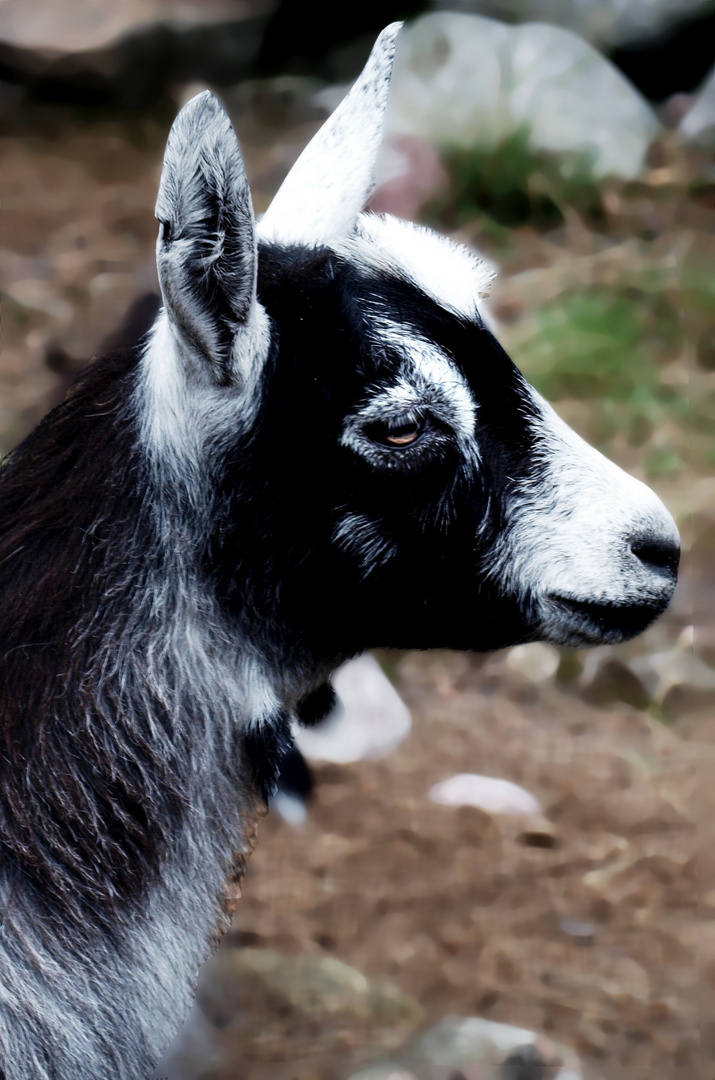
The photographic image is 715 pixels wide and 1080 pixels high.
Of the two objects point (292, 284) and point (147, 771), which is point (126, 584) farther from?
point (292, 284)

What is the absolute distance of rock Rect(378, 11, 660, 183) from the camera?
7.14 ft

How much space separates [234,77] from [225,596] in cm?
136

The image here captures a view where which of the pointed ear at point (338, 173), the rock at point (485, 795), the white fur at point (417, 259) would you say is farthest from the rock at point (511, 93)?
the rock at point (485, 795)

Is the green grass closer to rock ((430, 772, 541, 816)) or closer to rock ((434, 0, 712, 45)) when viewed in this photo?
rock ((434, 0, 712, 45))

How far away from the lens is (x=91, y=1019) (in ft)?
4.17

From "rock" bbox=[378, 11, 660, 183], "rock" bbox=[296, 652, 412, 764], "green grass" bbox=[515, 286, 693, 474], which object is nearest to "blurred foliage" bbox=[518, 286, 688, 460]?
"green grass" bbox=[515, 286, 693, 474]

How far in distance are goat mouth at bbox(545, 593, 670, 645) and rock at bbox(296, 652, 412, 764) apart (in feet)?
2.66

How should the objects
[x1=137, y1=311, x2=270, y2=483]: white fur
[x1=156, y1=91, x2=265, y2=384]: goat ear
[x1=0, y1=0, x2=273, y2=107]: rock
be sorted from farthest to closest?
[x1=0, y1=0, x2=273, y2=107]: rock
[x1=137, y1=311, x2=270, y2=483]: white fur
[x1=156, y1=91, x2=265, y2=384]: goat ear

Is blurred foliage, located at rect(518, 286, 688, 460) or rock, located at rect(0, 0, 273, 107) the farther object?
blurred foliage, located at rect(518, 286, 688, 460)

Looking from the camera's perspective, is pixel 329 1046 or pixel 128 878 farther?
pixel 329 1046

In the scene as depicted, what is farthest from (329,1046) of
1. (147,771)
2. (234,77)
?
(234,77)

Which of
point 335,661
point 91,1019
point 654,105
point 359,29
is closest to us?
point 91,1019

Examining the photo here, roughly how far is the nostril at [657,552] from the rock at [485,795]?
0.99 metres

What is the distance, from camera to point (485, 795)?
2260 mm
